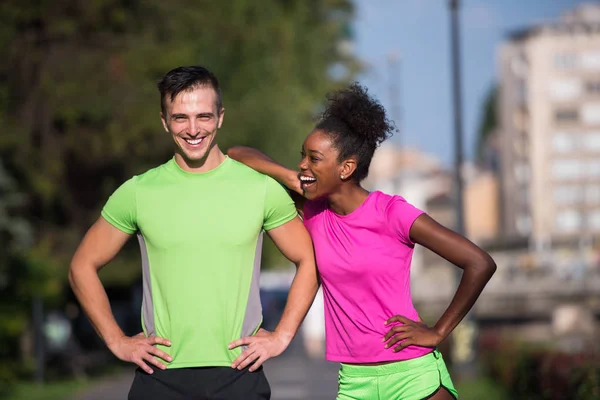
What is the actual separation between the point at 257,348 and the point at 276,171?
87 centimetres

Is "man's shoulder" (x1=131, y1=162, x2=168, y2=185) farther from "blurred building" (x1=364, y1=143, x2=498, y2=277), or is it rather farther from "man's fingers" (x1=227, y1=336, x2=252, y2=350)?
"blurred building" (x1=364, y1=143, x2=498, y2=277)

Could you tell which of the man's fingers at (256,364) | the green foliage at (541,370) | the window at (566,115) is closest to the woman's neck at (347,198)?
the man's fingers at (256,364)

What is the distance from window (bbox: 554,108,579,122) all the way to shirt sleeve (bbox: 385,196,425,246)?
381 ft

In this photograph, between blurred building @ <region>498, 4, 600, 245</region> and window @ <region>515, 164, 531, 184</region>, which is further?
window @ <region>515, 164, 531, 184</region>

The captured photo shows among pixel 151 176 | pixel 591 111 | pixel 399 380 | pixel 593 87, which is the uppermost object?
pixel 593 87

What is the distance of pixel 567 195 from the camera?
398 feet

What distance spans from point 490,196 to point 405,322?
127 metres

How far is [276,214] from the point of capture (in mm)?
5465

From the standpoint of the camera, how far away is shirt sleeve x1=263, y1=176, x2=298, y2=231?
5434mm

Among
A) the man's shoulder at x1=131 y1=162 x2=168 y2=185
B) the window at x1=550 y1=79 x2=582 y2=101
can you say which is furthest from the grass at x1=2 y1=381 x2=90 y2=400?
the window at x1=550 y1=79 x2=582 y2=101

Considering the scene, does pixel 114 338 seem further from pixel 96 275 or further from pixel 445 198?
pixel 445 198

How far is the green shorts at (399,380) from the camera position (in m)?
5.39

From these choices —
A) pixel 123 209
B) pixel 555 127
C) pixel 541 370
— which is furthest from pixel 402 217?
pixel 555 127

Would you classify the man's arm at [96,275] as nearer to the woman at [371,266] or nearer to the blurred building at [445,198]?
the woman at [371,266]
